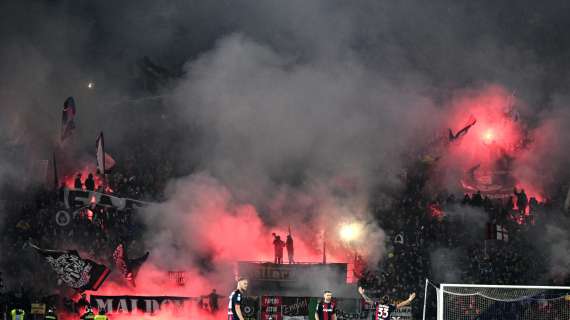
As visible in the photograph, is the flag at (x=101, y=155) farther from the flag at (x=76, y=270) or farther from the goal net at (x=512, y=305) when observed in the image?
the goal net at (x=512, y=305)

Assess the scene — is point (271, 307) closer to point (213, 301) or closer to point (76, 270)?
point (213, 301)

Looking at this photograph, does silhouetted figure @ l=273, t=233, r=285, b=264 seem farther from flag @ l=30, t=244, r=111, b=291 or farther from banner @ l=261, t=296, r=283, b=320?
flag @ l=30, t=244, r=111, b=291

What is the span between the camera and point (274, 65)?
31.6 metres

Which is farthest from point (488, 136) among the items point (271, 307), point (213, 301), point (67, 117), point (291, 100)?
point (67, 117)

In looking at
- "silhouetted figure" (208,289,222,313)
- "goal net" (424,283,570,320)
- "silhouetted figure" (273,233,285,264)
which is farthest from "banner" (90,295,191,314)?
"goal net" (424,283,570,320)

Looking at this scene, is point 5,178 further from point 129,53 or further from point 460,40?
point 460,40

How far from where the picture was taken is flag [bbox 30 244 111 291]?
74.1ft

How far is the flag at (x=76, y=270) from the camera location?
74.1ft

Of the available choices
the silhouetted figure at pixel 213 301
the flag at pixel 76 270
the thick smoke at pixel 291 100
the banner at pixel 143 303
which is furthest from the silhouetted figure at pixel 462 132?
the flag at pixel 76 270

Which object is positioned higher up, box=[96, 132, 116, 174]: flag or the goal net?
box=[96, 132, 116, 174]: flag

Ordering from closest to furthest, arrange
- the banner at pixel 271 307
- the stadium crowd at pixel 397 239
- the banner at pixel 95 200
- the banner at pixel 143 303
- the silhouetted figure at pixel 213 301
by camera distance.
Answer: the banner at pixel 271 307 < the banner at pixel 143 303 < the silhouetted figure at pixel 213 301 < the stadium crowd at pixel 397 239 < the banner at pixel 95 200

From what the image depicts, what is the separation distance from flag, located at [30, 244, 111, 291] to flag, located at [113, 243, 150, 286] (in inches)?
56.3

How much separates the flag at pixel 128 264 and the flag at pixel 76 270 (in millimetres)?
1430

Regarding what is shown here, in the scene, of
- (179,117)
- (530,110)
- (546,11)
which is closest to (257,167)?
(179,117)
